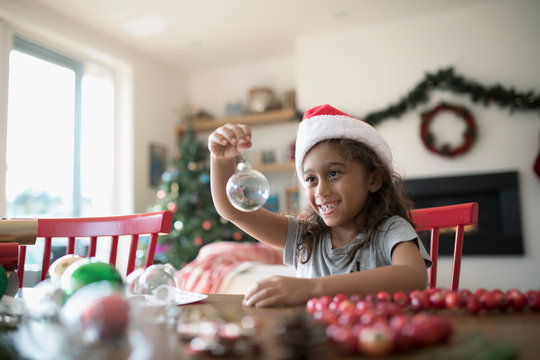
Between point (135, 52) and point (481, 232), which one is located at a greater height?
point (135, 52)

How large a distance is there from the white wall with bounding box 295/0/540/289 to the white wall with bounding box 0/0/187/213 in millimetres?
1864

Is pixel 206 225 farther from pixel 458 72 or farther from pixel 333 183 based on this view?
pixel 333 183

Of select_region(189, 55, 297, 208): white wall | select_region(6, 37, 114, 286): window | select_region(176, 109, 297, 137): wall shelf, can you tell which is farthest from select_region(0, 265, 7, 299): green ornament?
select_region(189, 55, 297, 208): white wall

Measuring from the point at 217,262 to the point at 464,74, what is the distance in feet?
10.2

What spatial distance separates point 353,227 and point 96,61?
4174mm

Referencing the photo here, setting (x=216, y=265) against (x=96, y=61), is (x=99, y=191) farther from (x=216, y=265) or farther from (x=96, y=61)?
(x=216, y=265)

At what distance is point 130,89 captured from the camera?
4.79 meters

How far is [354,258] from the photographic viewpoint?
1.15 metres

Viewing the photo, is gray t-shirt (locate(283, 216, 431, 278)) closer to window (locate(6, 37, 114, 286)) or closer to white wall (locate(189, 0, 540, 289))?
window (locate(6, 37, 114, 286))

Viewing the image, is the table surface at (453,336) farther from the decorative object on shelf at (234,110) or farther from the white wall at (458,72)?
the decorative object on shelf at (234,110)

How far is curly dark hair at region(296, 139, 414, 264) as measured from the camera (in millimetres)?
1176

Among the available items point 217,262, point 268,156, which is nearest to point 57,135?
point 217,262

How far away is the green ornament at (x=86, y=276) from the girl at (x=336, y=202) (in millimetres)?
422

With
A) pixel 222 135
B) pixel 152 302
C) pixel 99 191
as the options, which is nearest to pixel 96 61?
pixel 99 191
